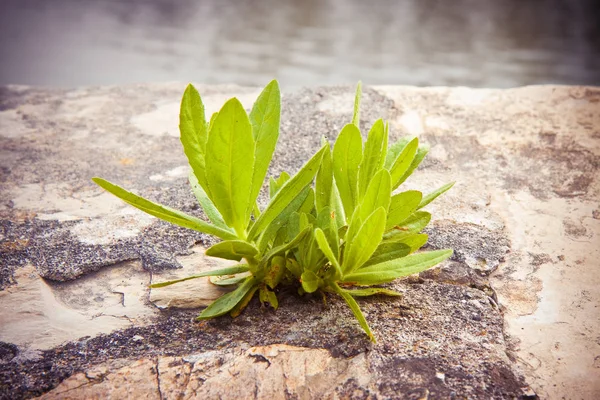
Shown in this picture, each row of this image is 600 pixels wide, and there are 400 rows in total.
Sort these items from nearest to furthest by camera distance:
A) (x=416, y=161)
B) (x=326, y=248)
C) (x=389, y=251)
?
(x=326, y=248) < (x=389, y=251) < (x=416, y=161)

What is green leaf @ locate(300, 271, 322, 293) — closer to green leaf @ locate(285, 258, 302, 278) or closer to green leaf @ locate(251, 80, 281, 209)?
green leaf @ locate(285, 258, 302, 278)

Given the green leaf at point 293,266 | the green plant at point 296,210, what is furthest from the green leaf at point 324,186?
the green leaf at point 293,266

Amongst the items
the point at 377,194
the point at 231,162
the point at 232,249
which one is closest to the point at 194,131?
the point at 231,162

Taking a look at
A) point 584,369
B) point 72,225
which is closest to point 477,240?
point 584,369

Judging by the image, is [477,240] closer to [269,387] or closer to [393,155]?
[393,155]

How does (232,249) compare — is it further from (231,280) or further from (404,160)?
(404,160)
